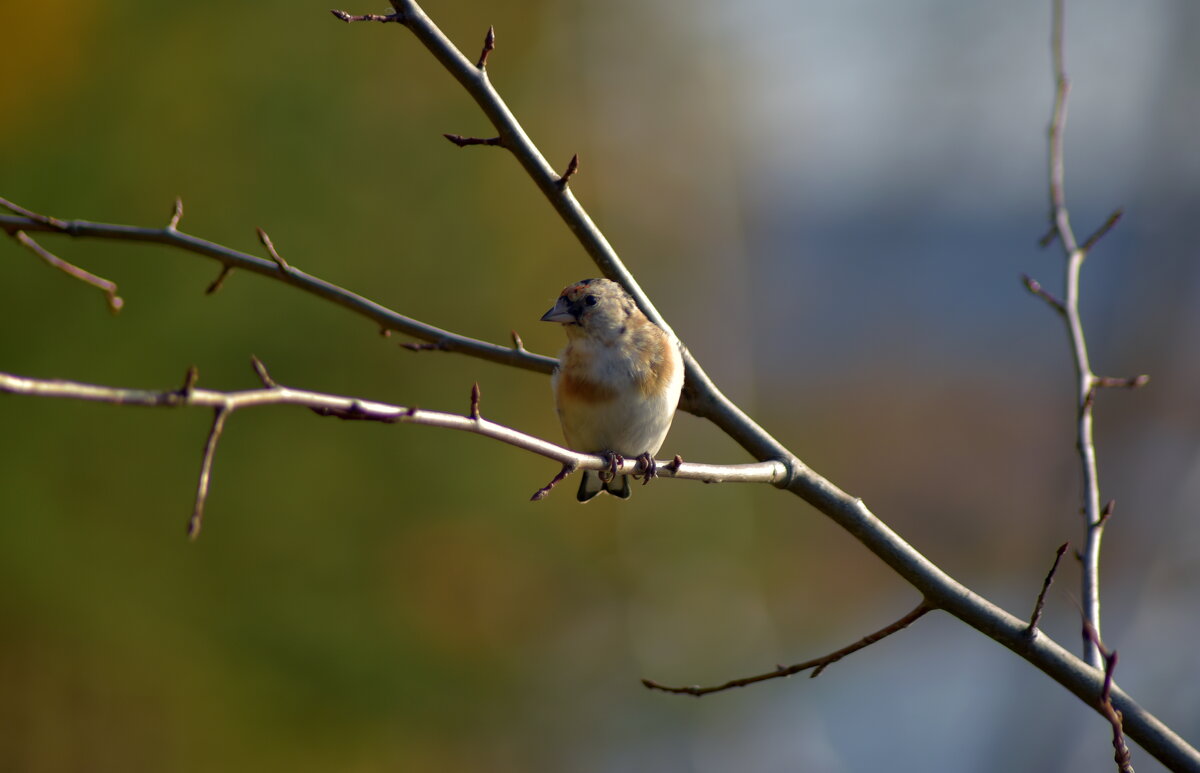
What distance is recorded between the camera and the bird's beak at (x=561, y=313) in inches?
111

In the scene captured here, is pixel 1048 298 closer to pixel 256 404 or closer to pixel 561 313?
pixel 561 313

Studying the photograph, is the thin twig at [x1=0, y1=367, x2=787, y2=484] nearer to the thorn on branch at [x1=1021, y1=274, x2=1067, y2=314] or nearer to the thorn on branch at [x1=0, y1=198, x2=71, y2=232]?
the thorn on branch at [x1=0, y1=198, x2=71, y2=232]

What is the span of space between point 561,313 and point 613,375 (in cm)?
33

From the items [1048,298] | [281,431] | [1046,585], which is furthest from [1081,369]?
[281,431]

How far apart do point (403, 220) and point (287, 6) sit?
1.61 metres

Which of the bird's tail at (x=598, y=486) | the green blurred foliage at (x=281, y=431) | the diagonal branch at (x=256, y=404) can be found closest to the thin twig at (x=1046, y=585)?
the diagonal branch at (x=256, y=404)

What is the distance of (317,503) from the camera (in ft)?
19.7

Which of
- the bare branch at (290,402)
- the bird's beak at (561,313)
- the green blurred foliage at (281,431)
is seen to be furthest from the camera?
the green blurred foliage at (281,431)

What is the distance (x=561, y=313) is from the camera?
2.83m

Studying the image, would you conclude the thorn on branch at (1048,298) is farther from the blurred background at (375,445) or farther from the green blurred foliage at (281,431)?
the green blurred foliage at (281,431)

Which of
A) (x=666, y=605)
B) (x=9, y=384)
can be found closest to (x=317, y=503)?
(x=666, y=605)

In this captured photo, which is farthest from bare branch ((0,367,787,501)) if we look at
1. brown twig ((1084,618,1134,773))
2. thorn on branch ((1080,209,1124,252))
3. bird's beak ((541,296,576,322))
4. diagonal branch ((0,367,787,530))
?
thorn on branch ((1080,209,1124,252))

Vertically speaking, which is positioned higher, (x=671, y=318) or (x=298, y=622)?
(x=671, y=318)

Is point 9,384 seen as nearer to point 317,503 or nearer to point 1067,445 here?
point 317,503
